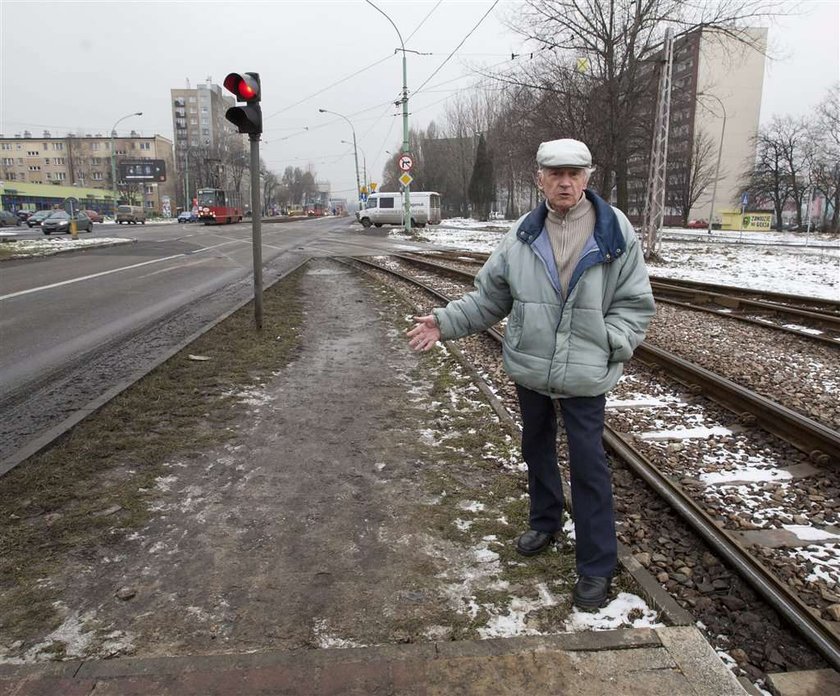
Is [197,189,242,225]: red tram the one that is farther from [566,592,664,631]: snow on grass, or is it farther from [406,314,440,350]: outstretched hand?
[566,592,664,631]: snow on grass

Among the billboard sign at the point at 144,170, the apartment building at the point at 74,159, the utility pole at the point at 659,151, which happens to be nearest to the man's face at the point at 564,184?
the utility pole at the point at 659,151

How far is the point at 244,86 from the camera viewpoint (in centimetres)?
695

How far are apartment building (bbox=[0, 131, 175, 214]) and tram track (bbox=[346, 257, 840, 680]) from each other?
4846 inches

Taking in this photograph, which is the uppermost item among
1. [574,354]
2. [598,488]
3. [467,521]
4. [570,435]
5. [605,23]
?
[605,23]

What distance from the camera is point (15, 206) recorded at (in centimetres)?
7750

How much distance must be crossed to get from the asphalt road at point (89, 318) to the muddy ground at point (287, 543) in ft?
3.83

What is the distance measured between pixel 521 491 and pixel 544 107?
1029 inches

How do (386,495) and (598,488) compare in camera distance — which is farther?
(386,495)

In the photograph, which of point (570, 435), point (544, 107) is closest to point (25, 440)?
point (570, 435)

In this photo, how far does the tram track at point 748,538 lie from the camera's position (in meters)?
2.42

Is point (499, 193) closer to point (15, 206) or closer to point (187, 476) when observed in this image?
point (15, 206)

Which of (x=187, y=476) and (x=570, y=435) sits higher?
(x=570, y=435)

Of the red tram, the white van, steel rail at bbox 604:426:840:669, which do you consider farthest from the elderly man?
the red tram

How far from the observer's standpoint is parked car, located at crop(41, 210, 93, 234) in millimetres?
35719
